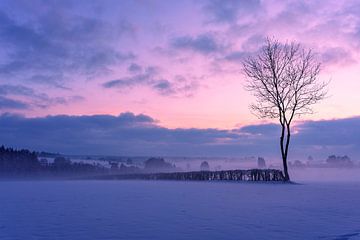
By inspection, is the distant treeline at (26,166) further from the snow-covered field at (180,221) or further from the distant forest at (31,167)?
the snow-covered field at (180,221)

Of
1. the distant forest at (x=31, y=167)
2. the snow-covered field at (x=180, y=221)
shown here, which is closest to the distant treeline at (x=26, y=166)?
the distant forest at (x=31, y=167)

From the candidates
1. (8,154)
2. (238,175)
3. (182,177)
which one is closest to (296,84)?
(238,175)

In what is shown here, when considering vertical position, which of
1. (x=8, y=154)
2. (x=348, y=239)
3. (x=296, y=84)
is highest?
(x=296, y=84)

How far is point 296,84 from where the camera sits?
31.0 m

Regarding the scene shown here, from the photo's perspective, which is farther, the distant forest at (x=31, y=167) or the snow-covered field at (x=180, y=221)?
the distant forest at (x=31, y=167)

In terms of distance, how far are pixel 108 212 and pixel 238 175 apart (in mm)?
Result: 23156

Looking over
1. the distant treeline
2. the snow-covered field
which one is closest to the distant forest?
the distant treeline

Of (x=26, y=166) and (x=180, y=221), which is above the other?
(x=26, y=166)

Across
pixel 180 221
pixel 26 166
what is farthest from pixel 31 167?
pixel 180 221

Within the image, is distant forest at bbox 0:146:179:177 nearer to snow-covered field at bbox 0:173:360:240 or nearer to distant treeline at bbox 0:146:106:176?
distant treeline at bbox 0:146:106:176

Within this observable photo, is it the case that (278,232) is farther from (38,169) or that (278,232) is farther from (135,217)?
(38,169)

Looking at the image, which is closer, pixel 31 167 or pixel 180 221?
pixel 180 221

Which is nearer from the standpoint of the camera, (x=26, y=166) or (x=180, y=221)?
(x=180, y=221)

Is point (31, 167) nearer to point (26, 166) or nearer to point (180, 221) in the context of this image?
point (26, 166)
